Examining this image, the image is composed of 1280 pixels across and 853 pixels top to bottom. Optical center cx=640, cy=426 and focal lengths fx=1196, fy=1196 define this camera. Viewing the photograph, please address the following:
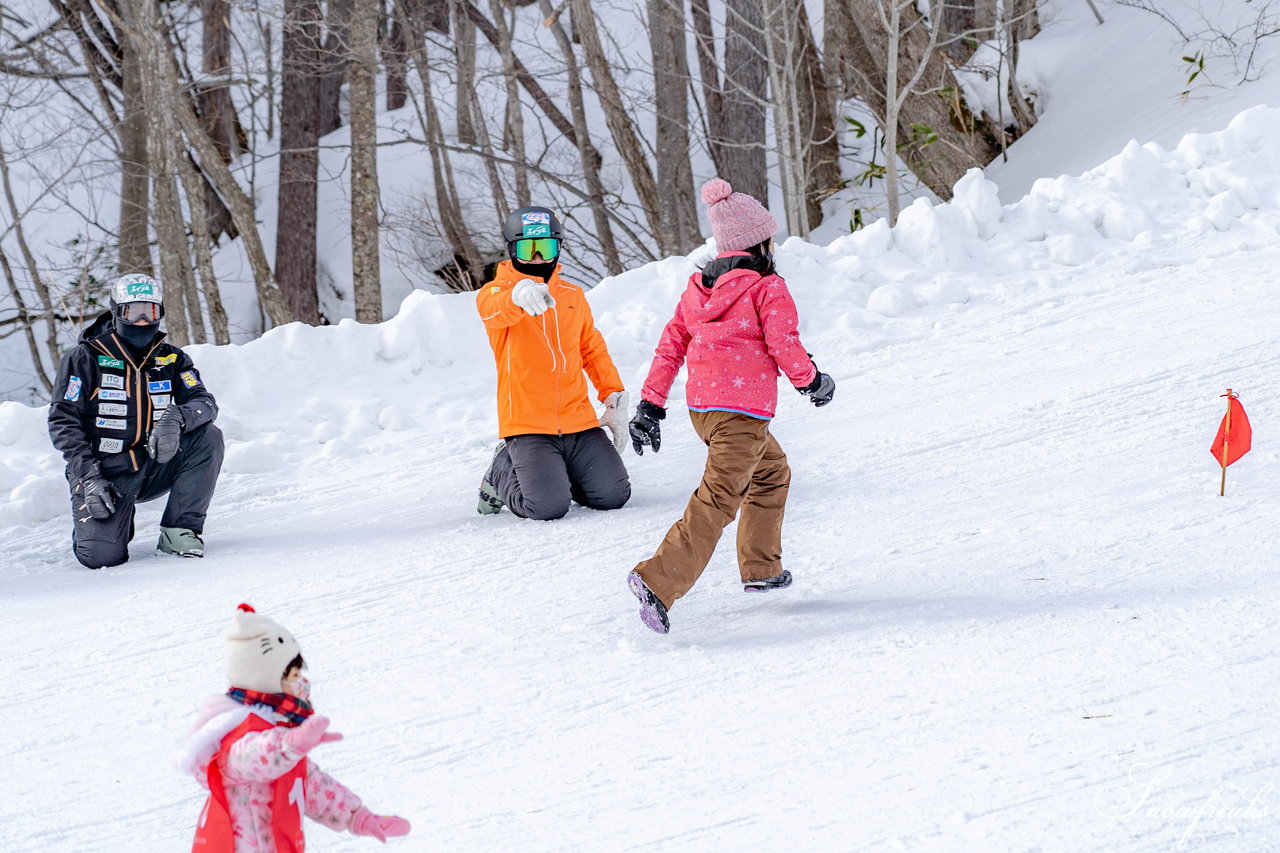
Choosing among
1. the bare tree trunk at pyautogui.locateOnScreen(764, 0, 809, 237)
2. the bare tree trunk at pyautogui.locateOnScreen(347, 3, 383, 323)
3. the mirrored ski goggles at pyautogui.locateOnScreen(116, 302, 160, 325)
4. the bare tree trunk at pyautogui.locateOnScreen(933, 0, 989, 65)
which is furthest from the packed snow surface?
the bare tree trunk at pyautogui.locateOnScreen(933, 0, 989, 65)

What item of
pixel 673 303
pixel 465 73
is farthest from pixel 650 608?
pixel 465 73

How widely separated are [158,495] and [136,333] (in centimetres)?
68

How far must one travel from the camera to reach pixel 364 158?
33.4ft

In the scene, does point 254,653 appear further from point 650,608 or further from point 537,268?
point 537,268

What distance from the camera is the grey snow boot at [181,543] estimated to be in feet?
15.2

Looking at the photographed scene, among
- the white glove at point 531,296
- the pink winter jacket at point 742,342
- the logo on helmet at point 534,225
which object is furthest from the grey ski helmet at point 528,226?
the pink winter jacket at point 742,342

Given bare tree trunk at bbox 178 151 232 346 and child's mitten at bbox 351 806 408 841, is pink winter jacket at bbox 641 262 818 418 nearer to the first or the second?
child's mitten at bbox 351 806 408 841

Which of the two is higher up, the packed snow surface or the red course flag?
the red course flag

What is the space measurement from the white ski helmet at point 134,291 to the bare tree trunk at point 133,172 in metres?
8.58

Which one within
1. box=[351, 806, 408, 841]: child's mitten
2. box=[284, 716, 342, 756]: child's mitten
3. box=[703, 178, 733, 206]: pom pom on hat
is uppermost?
box=[703, 178, 733, 206]: pom pom on hat

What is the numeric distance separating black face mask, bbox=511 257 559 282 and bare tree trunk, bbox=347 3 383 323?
19.3 ft

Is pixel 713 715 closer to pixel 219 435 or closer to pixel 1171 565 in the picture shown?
pixel 1171 565

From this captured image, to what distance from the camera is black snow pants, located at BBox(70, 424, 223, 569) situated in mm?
4547

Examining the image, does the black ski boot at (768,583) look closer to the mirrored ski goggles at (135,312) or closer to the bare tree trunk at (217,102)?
the mirrored ski goggles at (135,312)
